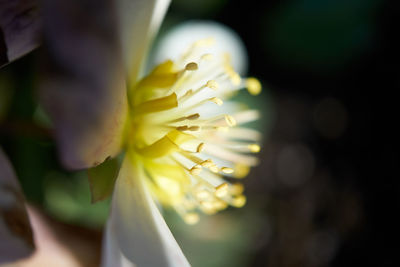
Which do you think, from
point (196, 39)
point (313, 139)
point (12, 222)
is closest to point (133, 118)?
point (12, 222)

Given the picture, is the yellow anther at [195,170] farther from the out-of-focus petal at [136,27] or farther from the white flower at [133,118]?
the out-of-focus petal at [136,27]

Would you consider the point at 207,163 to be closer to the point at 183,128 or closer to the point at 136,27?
the point at 183,128

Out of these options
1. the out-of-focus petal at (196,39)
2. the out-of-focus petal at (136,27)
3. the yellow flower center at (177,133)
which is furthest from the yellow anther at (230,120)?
the out-of-focus petal at (196,39)

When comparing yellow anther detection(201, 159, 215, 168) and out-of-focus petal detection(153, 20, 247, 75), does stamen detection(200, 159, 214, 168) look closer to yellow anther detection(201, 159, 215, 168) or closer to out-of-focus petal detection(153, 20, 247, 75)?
yellow anther detection(201, 159, 215, 168)

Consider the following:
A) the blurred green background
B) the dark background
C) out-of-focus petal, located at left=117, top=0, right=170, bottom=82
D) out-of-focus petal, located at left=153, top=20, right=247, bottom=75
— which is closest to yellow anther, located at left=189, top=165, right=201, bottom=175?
out-of-focus petal, located at left=117, top=0, right=170, bottom=82

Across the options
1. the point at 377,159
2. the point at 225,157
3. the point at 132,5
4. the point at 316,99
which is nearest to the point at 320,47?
the point at 316,99

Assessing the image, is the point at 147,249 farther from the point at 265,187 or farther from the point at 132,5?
the point at 265,187
